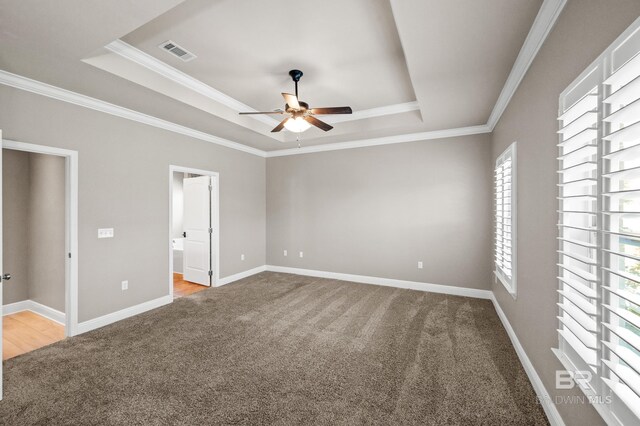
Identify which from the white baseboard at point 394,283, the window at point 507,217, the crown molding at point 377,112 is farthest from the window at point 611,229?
the white baseboard at point 394,283

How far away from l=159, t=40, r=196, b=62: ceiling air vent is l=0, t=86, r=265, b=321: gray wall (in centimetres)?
150

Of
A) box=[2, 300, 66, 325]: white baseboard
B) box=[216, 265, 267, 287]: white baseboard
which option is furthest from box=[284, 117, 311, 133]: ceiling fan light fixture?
box=[2, 300, 66, 325]: white baseboard

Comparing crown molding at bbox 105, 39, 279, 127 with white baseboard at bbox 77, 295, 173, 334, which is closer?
crown molding at bbox 105, 39, 279, 127

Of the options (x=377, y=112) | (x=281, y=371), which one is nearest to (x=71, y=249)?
(x=281, y=371)

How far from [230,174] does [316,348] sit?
152 inches

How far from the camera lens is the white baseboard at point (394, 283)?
4.54 meters

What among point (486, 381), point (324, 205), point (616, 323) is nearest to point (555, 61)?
point (616, 323)

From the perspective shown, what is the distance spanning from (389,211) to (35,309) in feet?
19.4

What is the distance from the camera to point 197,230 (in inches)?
211

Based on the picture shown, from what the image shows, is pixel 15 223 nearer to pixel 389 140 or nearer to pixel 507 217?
pixel 389 140

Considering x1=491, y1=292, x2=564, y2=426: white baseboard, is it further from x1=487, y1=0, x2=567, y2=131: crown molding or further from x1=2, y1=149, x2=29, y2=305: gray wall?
x1=2, y1=149, x2=29, y2=305: gray wall

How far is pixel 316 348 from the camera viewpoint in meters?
2.91

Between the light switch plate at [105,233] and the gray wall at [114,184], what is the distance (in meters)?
0.05

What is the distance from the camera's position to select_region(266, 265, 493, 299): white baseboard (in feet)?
14.9
